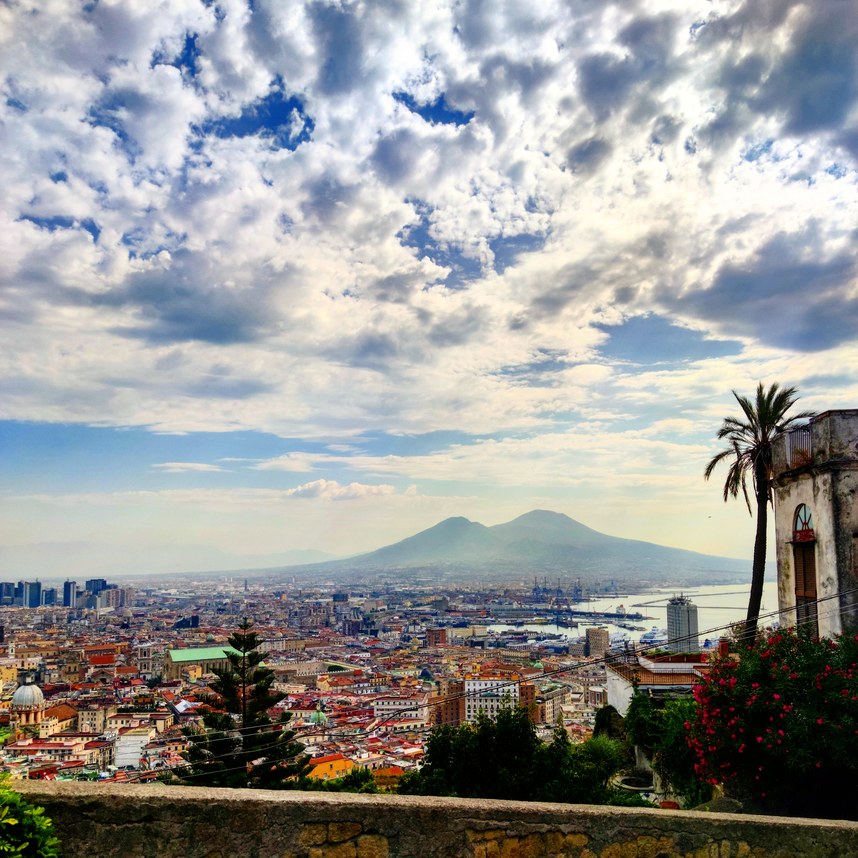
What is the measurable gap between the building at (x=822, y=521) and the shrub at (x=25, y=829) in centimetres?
762

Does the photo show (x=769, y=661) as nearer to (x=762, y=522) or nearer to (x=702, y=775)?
(x=702, y=775)

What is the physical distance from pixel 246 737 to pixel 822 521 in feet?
46.5

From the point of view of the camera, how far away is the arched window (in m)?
9.14

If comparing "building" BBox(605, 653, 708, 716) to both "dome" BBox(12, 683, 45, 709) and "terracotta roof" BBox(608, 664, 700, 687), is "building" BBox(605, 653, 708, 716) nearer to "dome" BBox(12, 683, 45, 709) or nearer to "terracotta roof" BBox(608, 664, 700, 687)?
"terracotta roof" BBox(608, 664, 700, 687)

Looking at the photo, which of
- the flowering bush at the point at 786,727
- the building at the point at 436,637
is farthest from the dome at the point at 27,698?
the flowering bush at the point at 786,727

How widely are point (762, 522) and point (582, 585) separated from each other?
188 metres

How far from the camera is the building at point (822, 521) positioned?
27.1ft

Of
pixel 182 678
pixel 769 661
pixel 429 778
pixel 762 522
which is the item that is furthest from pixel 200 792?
pixel 182 678

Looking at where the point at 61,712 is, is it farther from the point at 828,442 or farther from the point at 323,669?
the point at 828,442

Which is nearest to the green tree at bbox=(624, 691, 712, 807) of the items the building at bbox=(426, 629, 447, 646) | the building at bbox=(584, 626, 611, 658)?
the building at bbox=(584, 626, 611, 658)

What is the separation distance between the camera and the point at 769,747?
618cm

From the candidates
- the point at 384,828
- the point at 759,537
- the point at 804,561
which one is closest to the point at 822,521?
the point at 804,561

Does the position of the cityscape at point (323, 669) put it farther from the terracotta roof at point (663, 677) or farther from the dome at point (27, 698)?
the dome at point (27, 698)

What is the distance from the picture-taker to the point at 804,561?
31.1 ft
